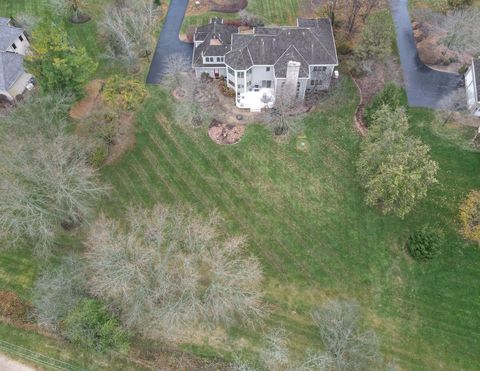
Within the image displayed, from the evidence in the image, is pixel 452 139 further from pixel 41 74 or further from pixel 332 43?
pixel 41 74

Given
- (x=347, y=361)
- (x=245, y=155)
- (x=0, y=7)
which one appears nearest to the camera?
(x=347, y=361)

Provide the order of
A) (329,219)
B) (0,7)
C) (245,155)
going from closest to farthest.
A: (329,219)
(245,155)
(0,7)

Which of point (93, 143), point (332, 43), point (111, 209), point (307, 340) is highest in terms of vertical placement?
point (332, 43)

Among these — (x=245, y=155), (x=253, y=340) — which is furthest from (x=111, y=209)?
(x=253, y=340)

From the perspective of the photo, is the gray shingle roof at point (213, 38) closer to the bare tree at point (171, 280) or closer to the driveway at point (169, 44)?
the driveway at point (169, 44)

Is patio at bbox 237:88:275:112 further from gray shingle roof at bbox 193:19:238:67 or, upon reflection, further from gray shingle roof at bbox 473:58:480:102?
gray shingle roof at bbox 473:58:480:102

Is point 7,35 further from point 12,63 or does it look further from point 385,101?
point 385,101

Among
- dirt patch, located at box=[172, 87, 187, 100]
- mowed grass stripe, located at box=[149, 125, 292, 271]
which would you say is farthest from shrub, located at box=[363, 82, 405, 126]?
dirt patch, located at box=[172, 87, 187, 100]
